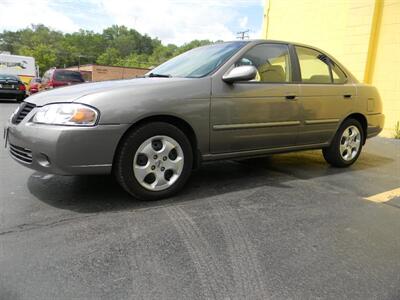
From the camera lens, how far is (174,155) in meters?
3.67

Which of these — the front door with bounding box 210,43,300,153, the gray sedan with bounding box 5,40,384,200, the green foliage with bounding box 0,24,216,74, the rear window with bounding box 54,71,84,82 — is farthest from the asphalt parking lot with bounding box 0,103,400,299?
the green foliage with bounding box 0,24,216,74

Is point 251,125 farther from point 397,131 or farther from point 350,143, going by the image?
point 397,131

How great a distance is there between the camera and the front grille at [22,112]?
3498 mm

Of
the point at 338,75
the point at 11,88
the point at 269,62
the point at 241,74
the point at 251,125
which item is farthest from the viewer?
the point at 11,88

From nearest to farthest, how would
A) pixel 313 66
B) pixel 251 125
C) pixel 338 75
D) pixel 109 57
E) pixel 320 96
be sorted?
pixel 251 125
pixel 320 96
pixel 313 66
pixel 338 75
pixel 109 57

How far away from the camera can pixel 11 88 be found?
643 inches

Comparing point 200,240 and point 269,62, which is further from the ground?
point 269,62

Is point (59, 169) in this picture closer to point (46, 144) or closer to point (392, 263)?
point (46, 144)

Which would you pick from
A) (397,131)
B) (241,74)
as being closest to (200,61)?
(241,74)

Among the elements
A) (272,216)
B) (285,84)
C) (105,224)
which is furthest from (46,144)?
(285,84)

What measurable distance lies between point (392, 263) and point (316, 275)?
24.3 inches

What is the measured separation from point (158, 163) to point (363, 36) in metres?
7.95

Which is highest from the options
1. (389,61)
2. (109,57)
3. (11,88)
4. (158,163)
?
(109,57)

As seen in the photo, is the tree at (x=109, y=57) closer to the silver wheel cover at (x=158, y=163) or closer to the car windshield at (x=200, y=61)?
the car windshield at (x=200, y=61)
